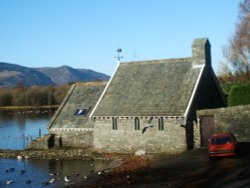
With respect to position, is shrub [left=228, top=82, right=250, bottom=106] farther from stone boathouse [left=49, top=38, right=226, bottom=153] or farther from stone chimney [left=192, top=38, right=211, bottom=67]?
stone chimney [left=192, top=38, right=211, bottom=67]

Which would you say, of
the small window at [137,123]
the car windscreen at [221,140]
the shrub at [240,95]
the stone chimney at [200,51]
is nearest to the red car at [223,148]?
the car windscreen at [221,140]

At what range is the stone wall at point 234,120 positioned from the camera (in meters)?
41.2

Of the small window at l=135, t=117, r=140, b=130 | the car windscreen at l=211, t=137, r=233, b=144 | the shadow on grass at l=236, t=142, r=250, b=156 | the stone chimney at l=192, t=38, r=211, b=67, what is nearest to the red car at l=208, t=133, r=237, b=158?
the car windscreen at l=211, t=137, r=233, b=144

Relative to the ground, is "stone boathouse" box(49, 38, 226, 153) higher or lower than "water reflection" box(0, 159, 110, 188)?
higher

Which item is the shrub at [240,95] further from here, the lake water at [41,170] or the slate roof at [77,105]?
the slate roof at [77,105]

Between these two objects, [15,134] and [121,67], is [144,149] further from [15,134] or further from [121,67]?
[15,134]

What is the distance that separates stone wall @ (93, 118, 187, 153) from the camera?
41.9m

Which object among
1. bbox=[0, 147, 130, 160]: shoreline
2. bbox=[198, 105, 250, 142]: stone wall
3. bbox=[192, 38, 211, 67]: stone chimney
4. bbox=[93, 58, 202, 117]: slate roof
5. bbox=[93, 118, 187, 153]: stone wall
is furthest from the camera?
bbox=[192, 38, 211, 67]: stone chimney

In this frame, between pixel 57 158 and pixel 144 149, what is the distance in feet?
29.7

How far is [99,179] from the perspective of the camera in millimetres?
34250

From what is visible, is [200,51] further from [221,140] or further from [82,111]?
[82,111]

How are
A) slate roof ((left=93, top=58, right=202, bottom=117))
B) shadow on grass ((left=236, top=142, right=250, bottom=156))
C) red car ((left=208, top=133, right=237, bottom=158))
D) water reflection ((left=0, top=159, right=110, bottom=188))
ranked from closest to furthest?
red car ((left=208, top=133, right=237, bottom=158)) < water reflection ((left=0, top=159, right=110, bottom=188)) < shadow on grass ((left=236, top=142, right=250, bottom=156)) < slate roof ((left=93, top=58, right=202, bottom=117))

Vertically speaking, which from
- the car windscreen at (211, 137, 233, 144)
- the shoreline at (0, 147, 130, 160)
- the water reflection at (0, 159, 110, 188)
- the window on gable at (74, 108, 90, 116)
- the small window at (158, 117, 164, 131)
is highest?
the window on gable at (74, 108, 90, 116)

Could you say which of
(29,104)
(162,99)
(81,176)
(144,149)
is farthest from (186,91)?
(29,104)
